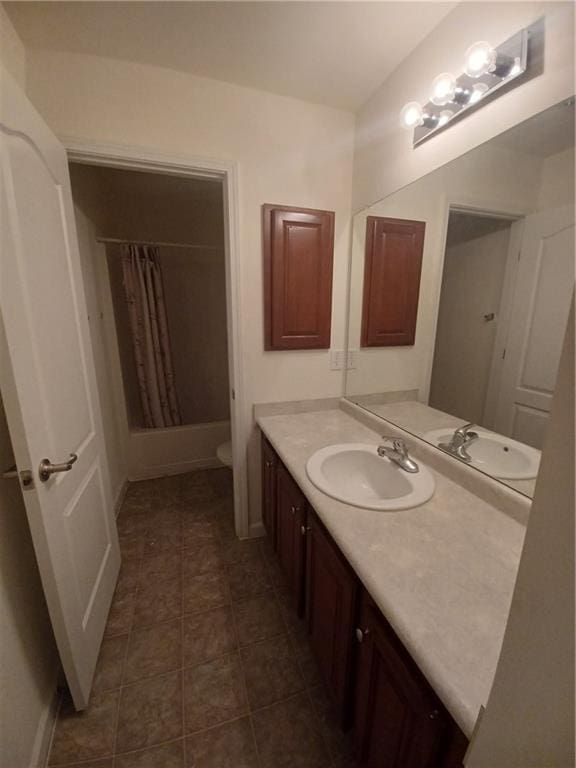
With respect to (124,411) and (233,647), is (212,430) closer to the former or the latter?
(124,411)

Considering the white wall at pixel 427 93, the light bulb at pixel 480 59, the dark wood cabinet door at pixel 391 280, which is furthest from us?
the dark wood cabinet door at pixel 391 280

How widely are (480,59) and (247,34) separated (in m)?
0.79

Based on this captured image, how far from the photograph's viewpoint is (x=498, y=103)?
871 mm

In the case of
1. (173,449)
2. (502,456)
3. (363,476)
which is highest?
(502,456)

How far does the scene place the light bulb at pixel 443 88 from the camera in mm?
958

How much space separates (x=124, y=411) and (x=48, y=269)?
1.62m

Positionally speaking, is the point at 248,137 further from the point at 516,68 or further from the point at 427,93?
the point at 516,68

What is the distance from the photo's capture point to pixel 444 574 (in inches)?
26.9

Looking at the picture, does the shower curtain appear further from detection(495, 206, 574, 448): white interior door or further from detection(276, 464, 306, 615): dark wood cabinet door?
detection(495, 206, 574, 448): white interior door

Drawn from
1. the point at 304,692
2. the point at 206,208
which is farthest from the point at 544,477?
the point at 206,208

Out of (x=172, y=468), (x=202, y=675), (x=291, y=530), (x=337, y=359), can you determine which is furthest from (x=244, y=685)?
(x=172, y=468)

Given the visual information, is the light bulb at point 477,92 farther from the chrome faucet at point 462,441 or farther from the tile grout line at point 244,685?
the tile grout line at point 244,685

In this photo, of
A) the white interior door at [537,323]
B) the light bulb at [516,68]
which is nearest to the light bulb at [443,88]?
the light bulb at [516,68]

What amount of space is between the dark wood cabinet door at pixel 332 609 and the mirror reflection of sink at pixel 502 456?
22.0 inches
